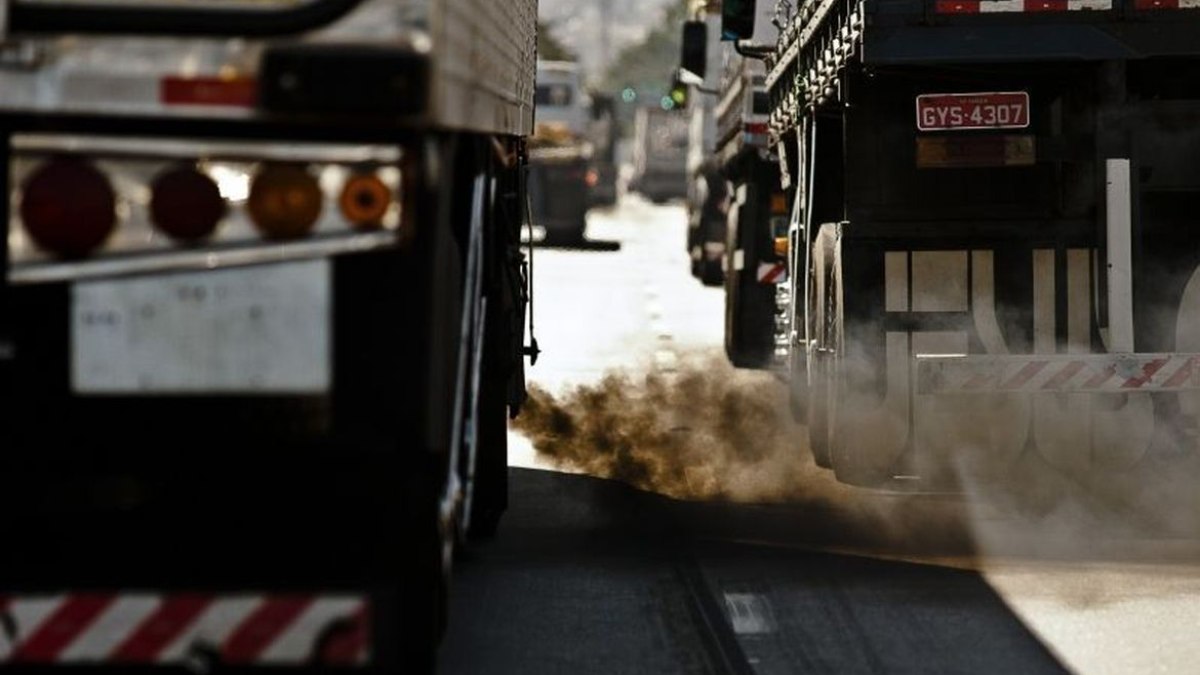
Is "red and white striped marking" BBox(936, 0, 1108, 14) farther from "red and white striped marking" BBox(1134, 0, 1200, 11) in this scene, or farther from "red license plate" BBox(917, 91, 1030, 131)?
"red license plate" BBox(917, 91, 1030, 131)

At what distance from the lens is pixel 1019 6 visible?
10602mm

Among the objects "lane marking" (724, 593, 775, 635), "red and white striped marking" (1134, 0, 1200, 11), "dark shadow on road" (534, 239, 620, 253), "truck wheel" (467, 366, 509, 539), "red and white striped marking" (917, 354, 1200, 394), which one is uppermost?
"red and white striped marking" (1134, 0, 1200, 11)

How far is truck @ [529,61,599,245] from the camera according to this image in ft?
153

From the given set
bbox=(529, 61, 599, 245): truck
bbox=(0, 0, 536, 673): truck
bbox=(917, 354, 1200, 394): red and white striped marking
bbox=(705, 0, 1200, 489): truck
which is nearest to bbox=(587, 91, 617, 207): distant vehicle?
bbox=(529, 61, 599, 245): truck

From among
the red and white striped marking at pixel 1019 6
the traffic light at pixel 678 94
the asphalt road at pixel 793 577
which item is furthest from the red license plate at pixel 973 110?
the traffic light at pixel 678 94

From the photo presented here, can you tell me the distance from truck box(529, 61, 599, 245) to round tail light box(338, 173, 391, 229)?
3937 centimetres

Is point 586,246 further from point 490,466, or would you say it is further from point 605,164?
point 490,466

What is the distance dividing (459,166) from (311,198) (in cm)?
147

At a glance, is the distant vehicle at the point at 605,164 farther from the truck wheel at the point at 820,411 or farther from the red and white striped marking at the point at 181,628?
the red and white striped marking at the point at 181,628

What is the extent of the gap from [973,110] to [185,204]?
6.13 metres

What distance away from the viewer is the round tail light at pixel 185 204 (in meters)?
5.66

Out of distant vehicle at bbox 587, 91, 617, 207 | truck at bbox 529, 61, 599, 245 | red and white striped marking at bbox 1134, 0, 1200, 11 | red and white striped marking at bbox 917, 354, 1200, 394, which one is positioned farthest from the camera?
distant vehicle at bbox 587, 91, 617, 207

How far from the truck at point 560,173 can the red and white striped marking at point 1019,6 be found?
34492 millimetres

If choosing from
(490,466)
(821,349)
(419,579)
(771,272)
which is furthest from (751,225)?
(419,579)
